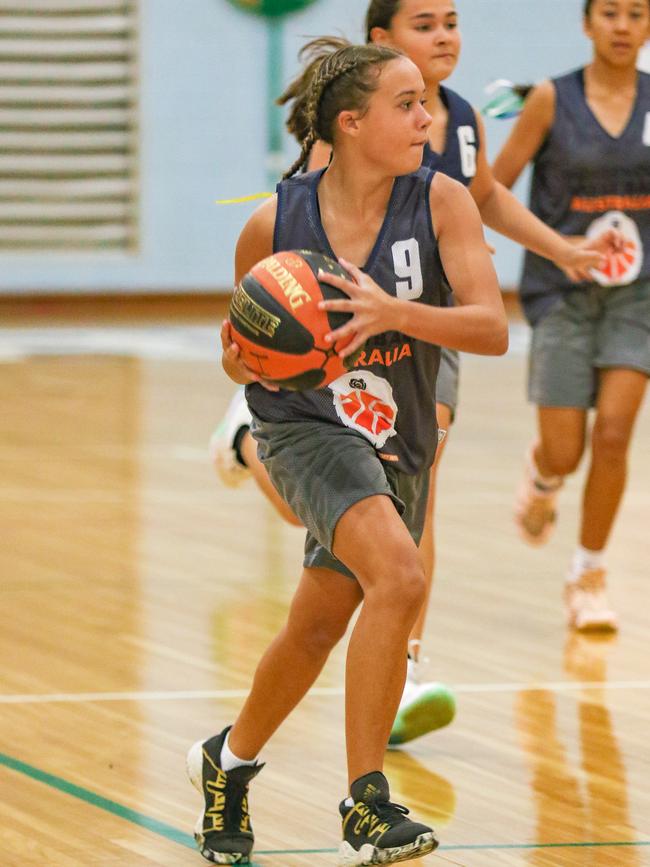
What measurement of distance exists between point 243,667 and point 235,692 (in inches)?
9.5

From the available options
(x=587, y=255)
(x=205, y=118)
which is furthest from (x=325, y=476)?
(x=205, y=118)

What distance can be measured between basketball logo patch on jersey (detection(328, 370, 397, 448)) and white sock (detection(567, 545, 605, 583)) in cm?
212

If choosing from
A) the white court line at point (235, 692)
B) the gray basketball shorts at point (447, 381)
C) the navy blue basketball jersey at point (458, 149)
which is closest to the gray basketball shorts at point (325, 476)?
the gray basketball shorts at point (447, 381)

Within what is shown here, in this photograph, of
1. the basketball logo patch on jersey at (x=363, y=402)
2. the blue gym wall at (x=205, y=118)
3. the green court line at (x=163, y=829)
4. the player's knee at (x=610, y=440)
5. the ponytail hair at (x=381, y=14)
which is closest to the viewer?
the basketball logo patch on jersey at (x=363, y=402)

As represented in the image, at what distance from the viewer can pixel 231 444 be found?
17.0 feet

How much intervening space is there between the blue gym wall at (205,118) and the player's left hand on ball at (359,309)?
10.3 metres

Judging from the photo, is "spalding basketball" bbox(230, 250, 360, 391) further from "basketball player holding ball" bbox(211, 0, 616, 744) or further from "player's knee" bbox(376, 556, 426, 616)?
"basketball player holding ball" bbox(211, 0, 616, 744)

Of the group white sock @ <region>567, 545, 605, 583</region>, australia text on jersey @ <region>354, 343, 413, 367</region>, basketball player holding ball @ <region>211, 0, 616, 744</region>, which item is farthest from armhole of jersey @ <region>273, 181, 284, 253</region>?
white sock @ <region>567, 545, 605, 583</region>

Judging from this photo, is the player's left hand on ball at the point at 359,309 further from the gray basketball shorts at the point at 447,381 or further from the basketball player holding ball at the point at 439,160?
the gray basketball shorts at the point at 447,381

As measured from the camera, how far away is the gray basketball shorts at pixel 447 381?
13.4 feet

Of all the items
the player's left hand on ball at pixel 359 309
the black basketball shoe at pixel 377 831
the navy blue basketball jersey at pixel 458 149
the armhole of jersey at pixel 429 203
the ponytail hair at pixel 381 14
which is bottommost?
the black basketball shoe at pixel 377 831

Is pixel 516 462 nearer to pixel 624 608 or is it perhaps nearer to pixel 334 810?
pixel 624 608

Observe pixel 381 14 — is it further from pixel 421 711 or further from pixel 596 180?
pixel 421 711

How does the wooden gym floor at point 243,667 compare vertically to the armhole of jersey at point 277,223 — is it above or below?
below
